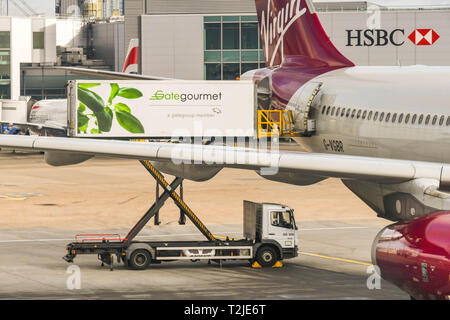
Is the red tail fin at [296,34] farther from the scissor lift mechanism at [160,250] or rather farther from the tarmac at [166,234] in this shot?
the scissor lift mechanism at [160,250]

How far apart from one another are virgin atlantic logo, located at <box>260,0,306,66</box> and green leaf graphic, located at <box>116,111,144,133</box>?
12.2 metres

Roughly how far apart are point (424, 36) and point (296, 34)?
53.6 meters

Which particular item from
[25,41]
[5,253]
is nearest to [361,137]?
[5,253]

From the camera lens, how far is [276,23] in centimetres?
3791

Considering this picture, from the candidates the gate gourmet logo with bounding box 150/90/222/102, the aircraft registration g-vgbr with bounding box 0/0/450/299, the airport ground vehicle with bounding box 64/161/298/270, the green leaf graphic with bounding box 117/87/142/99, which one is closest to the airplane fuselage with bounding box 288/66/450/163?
the aircraft registration g-vgbr with bounding box 0/0/450/299

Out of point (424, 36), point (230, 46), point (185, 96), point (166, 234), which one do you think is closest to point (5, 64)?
point (230, 46)

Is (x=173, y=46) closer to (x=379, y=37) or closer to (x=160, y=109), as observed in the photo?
(x=379, y=37)
